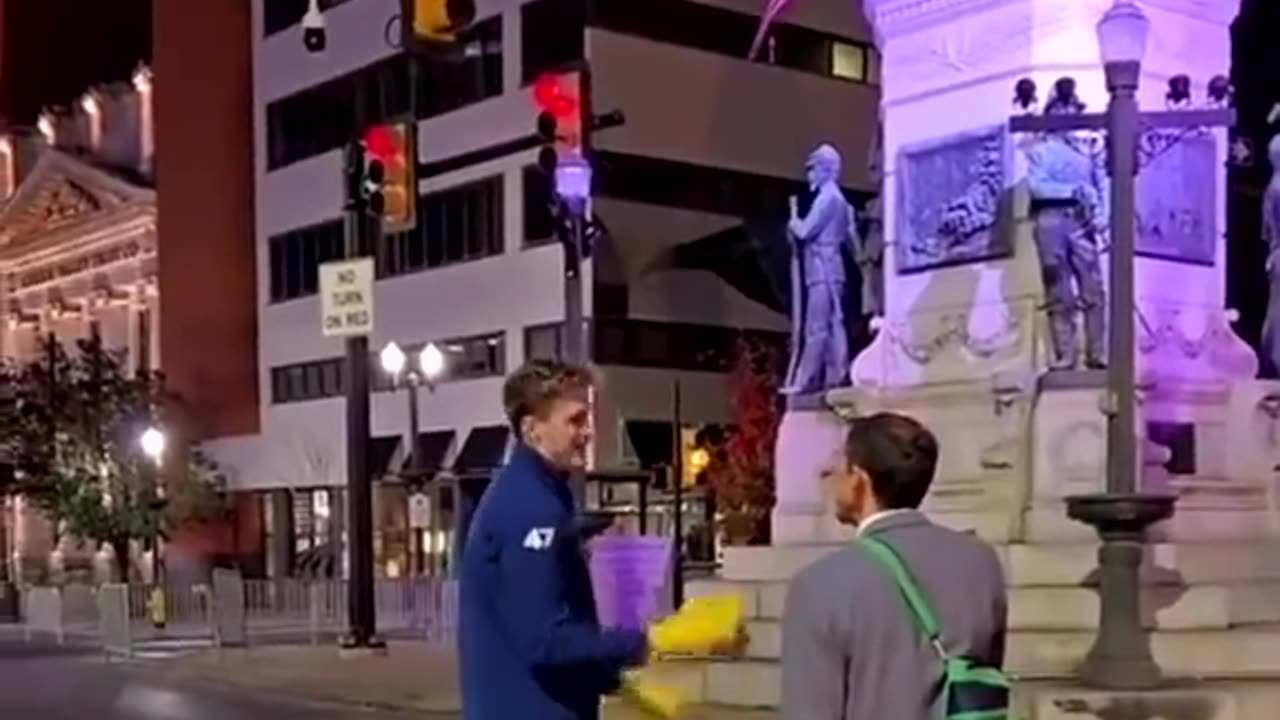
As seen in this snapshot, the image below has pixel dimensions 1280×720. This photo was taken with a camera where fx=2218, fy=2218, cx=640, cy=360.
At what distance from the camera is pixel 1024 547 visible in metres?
15.7

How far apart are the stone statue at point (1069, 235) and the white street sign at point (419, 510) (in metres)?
31.1

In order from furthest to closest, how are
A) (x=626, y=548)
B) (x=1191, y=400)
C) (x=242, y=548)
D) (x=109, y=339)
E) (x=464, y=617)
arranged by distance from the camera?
(x=109, y=339), (x=242, y=548), (x=626, y=548), (x=1191, y=400), (x=464, y=617)

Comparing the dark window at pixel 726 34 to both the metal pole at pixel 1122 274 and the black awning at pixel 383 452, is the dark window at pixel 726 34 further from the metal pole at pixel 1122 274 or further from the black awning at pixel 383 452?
the metal pole at pixel 1122 274

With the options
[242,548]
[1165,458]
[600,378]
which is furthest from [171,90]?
[600,378]

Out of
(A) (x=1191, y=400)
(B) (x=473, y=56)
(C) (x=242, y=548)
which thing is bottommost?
(C) (x=242, y=548)

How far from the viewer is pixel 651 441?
49.5 m

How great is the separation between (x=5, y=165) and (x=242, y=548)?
26106mm

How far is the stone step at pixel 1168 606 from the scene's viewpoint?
14.8m

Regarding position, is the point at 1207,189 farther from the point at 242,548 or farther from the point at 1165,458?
the point at 242,548

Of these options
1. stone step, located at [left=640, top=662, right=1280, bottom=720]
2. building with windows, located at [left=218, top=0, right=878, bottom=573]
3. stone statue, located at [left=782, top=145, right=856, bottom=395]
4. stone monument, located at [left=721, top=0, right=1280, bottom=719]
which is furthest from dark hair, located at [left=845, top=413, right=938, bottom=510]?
building with windows, located at [left=218, top=0, right=878, bottom=573]

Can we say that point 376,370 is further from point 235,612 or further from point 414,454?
point 235,612

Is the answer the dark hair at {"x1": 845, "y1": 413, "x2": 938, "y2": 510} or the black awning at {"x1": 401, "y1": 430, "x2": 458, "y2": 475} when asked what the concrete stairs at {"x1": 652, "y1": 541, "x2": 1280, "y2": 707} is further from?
the black awning at {"x1": 401, "y1": 430, "x2": 458, "y2": 475}

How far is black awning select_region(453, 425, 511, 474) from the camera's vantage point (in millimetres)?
49094

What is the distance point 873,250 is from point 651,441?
31.2 metres
